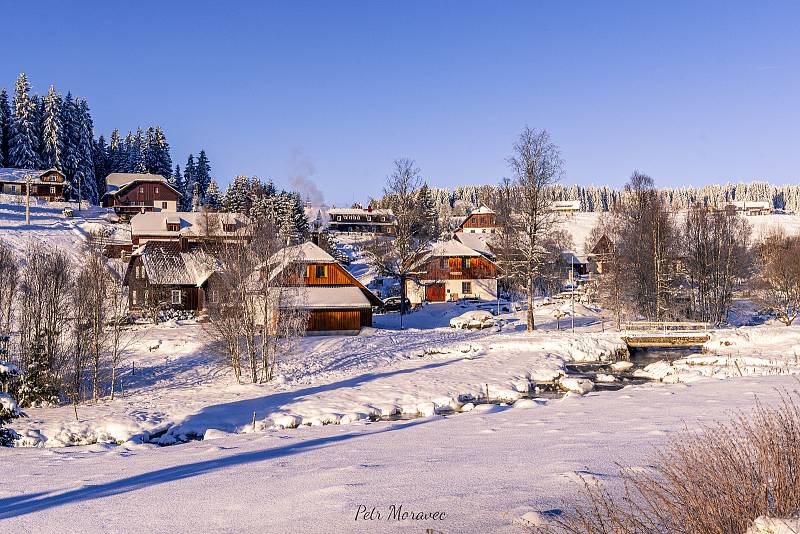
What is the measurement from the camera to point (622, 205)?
6097cm

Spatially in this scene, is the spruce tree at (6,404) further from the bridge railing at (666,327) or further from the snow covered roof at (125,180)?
the snow covered roof at (125,180)

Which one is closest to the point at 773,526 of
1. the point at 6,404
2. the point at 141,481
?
the point at 141,481

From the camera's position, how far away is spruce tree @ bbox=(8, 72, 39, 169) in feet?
316

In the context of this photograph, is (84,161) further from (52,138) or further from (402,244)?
(402,244)

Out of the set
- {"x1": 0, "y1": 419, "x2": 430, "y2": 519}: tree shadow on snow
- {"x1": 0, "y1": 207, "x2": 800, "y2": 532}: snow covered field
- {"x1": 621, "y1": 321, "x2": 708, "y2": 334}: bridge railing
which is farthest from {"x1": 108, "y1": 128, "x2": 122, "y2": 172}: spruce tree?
{"x1": 0, "y1": 419, "x2": 430, "y2": 519}: tree shadow on snow

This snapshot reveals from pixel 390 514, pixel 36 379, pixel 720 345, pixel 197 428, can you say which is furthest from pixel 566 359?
pixel 390 514

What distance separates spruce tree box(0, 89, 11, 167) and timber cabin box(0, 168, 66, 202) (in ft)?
33.9

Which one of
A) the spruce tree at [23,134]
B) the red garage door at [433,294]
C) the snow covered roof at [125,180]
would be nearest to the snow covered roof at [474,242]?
the red garage door at [433,294]

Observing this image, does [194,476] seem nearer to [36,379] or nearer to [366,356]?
[36,379]

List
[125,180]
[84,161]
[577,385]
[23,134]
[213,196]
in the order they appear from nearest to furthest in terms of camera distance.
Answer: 1. [577,385]
2. [23,134]
3. [84,161]
4. [125,180]
5. [213,196]

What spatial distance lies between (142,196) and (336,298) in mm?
68070

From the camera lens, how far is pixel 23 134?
321ft

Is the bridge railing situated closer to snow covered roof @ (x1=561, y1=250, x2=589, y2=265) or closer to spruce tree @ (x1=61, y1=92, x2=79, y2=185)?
snow covered roof @ (x1=561, y1=250, x2=589, y2=265)

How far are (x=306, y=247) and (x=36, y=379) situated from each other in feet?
73.2
